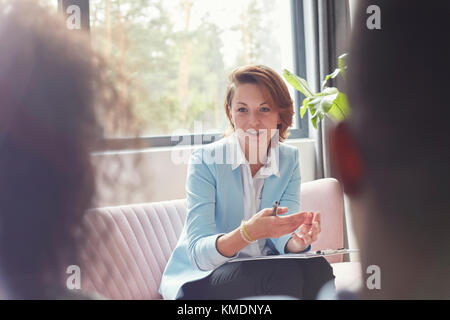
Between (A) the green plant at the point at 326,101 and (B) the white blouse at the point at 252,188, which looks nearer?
(B) the white blouse at the point at 252,188

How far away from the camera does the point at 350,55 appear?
Result: 240 mm

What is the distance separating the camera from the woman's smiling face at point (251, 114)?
1.26m

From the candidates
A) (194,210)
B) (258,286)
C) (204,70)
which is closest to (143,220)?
(194,210)

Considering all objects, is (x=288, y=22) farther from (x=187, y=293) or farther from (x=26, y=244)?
(x=26, y=244)

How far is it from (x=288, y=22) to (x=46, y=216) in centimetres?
219

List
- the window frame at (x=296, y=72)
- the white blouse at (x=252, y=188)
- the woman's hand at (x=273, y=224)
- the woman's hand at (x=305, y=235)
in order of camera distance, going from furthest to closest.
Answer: the window frame at (x=296, y=72), the white blouse at (x=252, y=188), the woman's hand at (x=305, y=235), the woman's hand at (x=273, y=224)

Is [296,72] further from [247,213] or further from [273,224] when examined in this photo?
[273,224]

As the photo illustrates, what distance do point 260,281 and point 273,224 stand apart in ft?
0.52

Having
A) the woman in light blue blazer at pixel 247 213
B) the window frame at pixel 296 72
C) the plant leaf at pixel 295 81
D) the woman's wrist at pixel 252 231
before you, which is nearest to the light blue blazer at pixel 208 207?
the woman in light blue blazer at pixel 247 213

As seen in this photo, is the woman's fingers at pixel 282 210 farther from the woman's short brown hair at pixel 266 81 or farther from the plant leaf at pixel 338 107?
the plant leaf at pixel 338 107

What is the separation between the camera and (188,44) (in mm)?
2000

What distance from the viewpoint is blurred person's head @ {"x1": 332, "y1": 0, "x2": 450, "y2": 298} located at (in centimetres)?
24

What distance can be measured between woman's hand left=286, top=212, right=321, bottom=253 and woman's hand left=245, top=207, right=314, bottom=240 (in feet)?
0.27

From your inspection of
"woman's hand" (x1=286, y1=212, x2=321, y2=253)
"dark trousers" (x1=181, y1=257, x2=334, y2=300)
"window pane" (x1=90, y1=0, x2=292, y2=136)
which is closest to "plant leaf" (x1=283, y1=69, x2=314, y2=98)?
"window pane" (x1=90, y1=0, x2=292, y2=136)
